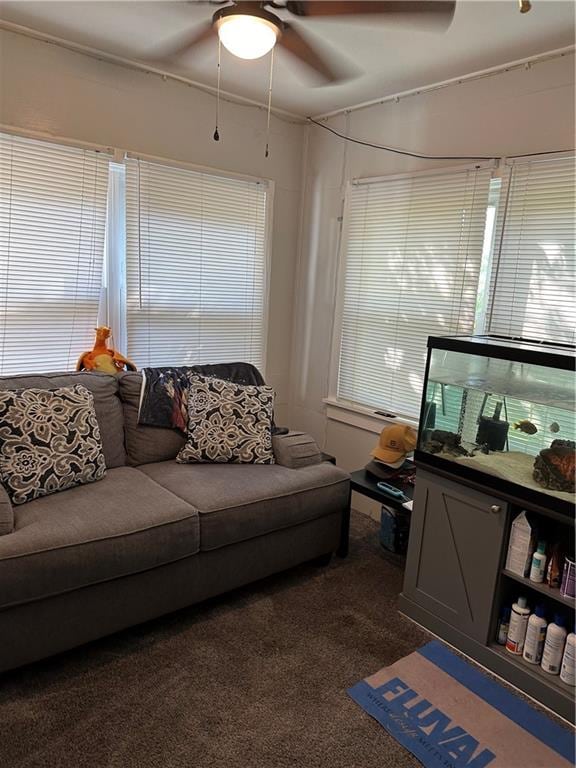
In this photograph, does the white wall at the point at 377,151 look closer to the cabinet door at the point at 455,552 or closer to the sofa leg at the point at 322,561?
the sofa leg at the point at 322,561

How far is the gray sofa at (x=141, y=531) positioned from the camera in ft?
6.43

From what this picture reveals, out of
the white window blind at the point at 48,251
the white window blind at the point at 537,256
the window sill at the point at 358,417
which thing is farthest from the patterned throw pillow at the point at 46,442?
the white window blind at the point at 537,256

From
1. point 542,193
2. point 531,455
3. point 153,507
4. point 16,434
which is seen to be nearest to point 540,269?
point 542,193

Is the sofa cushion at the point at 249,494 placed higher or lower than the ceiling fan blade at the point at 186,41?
lower

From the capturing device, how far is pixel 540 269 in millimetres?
2709

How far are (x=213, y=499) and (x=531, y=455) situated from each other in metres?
1.32

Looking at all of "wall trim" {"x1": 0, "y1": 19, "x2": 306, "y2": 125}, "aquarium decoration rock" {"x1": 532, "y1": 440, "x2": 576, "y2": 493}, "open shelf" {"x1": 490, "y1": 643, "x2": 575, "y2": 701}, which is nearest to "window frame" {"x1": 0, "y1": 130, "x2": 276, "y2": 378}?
"wall trim" {"x1": 0, "y1": 19, "x2": 306, "y2": 125}

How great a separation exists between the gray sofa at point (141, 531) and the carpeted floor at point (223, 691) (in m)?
0.12

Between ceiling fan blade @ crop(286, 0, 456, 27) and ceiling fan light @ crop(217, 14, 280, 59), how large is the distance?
13 centimetres

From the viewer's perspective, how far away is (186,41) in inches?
91.3

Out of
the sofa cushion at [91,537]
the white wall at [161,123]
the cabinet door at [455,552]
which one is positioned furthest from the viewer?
the white wall at [161,123]

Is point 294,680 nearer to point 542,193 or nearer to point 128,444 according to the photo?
point 128,444

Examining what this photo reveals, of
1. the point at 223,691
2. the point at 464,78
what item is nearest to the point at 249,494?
the point at 223,691

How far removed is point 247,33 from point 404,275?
177cm
